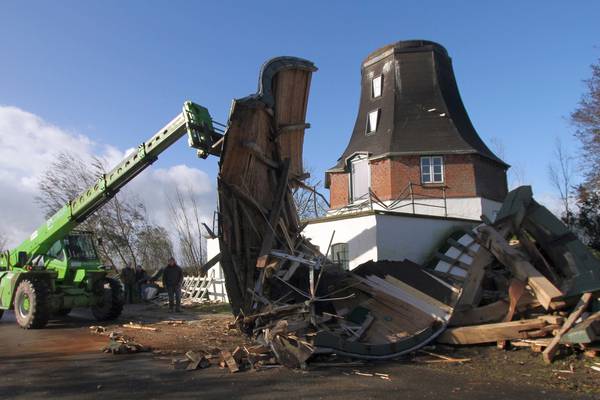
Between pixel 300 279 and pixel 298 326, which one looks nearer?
pixel 298 326

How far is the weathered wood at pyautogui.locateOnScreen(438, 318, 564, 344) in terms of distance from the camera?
7363mm

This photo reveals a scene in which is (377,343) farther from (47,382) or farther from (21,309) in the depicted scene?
(21,309)

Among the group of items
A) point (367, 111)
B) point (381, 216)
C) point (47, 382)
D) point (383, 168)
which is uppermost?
point (367, 111)

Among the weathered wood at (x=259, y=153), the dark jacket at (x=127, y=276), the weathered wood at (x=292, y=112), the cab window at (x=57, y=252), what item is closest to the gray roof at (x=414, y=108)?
the dark jacket at (x=127, y=276)

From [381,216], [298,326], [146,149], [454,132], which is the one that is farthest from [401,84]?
[298,326]

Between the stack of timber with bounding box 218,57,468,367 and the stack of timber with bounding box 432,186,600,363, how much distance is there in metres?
0.55

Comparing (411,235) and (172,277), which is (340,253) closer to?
(411,235)

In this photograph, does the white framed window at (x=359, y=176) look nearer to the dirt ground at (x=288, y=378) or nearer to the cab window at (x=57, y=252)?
the cab window at (x=57, y=252)

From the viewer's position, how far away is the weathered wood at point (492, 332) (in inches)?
290

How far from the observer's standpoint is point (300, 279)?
934cm

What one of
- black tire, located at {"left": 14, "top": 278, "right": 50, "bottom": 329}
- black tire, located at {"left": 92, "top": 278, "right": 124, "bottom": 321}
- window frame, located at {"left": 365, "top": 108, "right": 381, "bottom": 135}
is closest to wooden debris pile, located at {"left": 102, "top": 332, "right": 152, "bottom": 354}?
black tire, located at {"left": 14, "top": 278, "right": 50, "bottom": 329}

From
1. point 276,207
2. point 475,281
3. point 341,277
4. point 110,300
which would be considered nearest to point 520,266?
point 475,281

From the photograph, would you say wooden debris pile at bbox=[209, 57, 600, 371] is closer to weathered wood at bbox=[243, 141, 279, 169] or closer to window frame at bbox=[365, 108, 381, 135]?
weathered wood at bbox=[243, 141, 279, 169]

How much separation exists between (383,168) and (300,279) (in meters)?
16.2
